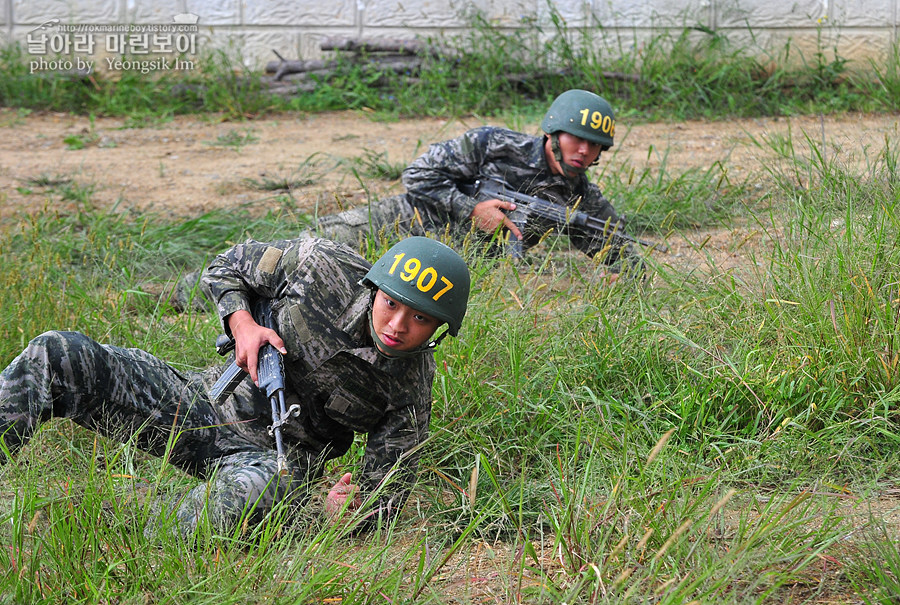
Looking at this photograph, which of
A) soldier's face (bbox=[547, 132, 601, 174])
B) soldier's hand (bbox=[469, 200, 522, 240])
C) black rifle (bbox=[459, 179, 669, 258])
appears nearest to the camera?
soldier's hand (bbox=[469, 200, 522, 240])

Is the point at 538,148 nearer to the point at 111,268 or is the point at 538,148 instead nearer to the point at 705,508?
the point at 111,268

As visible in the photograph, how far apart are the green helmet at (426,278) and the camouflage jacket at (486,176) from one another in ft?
7.46

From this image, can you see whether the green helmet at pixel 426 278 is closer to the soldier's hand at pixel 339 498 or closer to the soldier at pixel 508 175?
the soldier's hand at pixel 339 498

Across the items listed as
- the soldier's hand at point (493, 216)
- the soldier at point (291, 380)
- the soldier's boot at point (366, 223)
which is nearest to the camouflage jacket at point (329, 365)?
the soldier at point (291, 380)

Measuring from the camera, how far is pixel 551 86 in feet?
28.1

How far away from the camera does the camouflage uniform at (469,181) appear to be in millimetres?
5141

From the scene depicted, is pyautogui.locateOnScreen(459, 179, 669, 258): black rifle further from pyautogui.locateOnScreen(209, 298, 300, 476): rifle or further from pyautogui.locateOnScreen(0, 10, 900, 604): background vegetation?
pyautogui.locateOnScreen(209, 298, 300, 476): rifle

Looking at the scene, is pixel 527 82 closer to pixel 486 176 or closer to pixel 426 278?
pixel 486 176

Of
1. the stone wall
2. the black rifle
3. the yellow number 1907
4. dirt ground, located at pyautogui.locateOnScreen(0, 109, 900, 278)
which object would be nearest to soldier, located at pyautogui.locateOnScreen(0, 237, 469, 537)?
the yellow number 1907

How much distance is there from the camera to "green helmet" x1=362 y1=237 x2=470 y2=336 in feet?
9.04

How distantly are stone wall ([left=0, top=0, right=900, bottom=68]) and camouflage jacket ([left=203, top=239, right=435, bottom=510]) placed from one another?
6.06m

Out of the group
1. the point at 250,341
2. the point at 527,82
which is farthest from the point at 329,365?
the point at 527,82

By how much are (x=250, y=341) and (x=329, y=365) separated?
260 mm

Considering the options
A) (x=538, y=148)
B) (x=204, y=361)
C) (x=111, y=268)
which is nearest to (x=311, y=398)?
(x=204, y=361)
